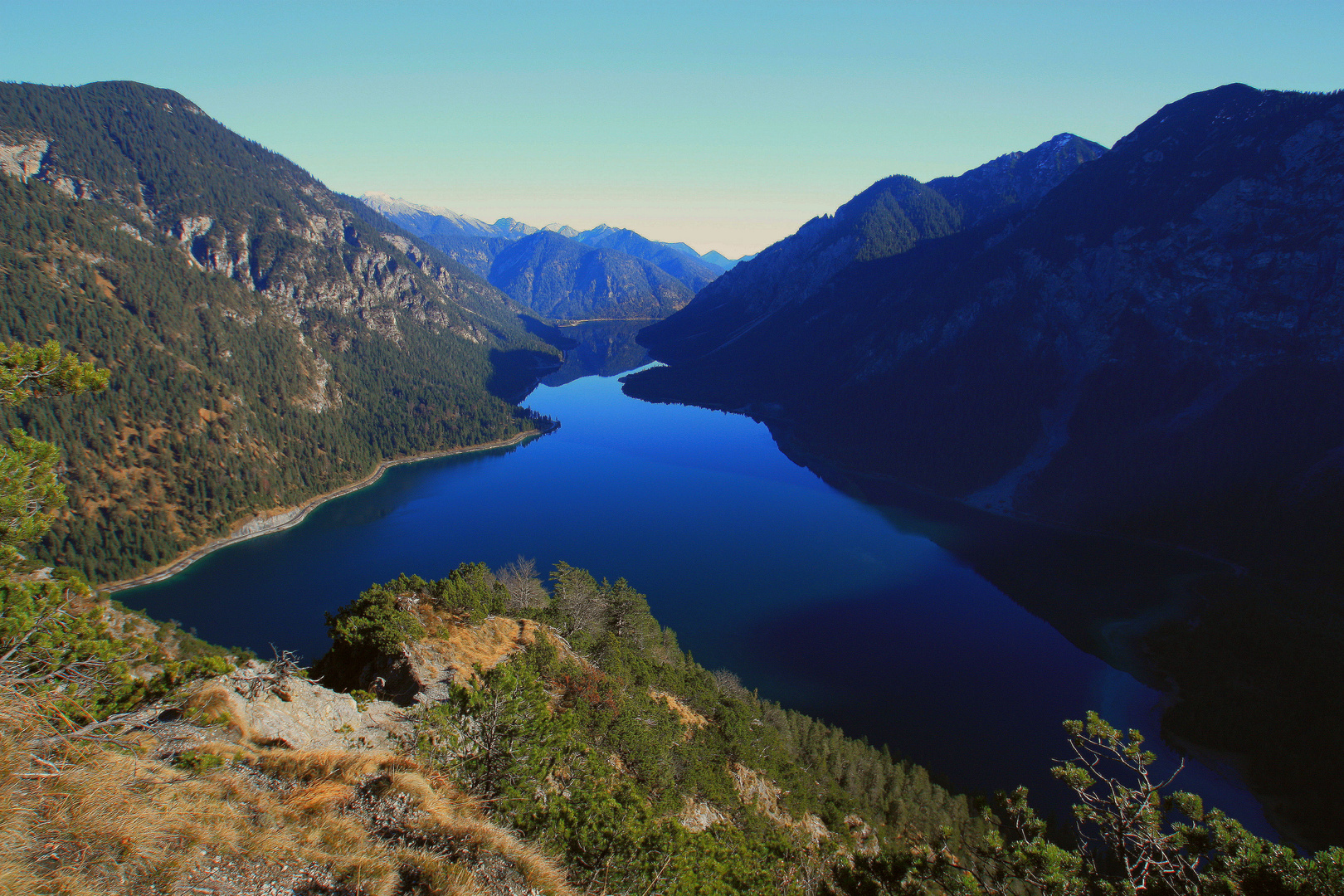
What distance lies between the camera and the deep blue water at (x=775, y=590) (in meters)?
56.1

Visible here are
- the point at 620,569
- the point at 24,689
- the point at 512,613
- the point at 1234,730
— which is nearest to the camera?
the point at 24,689

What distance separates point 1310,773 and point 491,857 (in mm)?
70000

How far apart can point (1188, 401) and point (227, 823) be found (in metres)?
158

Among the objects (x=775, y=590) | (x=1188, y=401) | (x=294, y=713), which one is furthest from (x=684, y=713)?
(x=1188, y=401)

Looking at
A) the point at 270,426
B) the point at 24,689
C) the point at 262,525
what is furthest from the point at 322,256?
the point at 24,689

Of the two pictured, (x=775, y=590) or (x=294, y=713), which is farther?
(x=775, y=590)

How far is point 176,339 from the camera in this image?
12825 cm

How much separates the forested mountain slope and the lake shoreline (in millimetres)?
1870

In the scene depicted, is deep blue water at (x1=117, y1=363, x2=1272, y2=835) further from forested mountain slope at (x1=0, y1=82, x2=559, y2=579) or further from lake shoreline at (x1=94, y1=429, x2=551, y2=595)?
forested mountain slope at (x1=0, y1=82, x2=559, y2=579)

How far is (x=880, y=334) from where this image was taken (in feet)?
652

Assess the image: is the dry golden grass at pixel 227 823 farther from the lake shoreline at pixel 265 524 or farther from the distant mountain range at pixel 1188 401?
the lake shoreline at pixel 265 524

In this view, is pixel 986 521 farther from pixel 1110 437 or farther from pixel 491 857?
pixel 491 857

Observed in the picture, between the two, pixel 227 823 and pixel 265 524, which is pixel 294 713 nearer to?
pixel 227 823

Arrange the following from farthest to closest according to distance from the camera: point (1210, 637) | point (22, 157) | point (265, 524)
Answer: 1. point (22, 157)
2. point (265, 524)
3. point (1210, 637)
